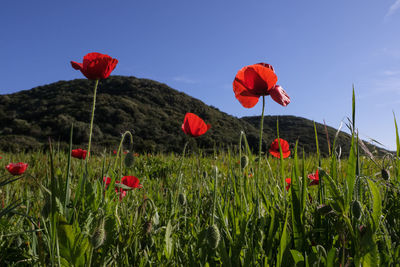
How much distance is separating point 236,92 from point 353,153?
595mm

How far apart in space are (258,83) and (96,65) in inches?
30.8

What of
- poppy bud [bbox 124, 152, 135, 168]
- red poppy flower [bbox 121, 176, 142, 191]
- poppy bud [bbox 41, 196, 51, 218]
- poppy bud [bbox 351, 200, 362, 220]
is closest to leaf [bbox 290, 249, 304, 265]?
poppy bud [bbox 351, 200, 362, 220]

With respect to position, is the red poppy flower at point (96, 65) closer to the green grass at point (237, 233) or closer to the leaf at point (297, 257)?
the green grass at point (237, 233)

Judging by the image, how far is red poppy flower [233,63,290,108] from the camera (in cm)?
110

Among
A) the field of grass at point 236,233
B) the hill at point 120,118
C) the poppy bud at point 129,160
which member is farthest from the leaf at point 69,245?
the hill at point 120,118

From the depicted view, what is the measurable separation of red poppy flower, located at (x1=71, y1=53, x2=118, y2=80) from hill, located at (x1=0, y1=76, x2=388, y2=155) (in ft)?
47.1

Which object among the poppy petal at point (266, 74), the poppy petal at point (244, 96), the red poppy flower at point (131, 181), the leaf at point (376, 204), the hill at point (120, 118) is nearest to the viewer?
the leaf at point (376, 204)

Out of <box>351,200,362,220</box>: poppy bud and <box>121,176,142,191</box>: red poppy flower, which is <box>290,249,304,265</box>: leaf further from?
<box>121,176,142,191</box>: red poppy flower

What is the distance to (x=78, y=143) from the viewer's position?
62.1 feet

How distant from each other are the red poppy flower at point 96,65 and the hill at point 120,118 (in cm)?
1434

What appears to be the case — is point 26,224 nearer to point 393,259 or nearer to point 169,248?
point 169,248

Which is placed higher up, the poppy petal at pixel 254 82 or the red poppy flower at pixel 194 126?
the poppy petal at pixel 254 82

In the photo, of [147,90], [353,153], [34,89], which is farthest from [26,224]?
[34,89]

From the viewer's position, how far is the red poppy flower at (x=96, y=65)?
1318mm
